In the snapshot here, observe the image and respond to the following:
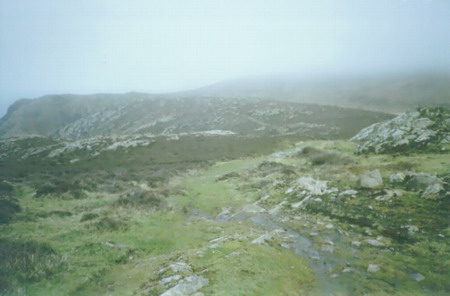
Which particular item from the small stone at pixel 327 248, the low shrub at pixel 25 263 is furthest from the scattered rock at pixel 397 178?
the low shrub at pixel 25 263

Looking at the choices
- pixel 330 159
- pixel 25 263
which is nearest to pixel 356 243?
pixel 25 263

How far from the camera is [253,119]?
6585 inches

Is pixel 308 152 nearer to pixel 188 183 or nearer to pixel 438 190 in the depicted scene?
pixel 188 183

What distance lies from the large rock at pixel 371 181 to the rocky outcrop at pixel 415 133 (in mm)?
13812

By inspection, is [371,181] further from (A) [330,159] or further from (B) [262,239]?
(A) [330,159]

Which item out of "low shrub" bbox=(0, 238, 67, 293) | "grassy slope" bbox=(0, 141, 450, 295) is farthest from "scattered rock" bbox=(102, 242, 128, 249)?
"low shrub" bbox=(0, 238, 67, 293)

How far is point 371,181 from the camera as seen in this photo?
2175 cm

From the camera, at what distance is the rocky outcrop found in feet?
109

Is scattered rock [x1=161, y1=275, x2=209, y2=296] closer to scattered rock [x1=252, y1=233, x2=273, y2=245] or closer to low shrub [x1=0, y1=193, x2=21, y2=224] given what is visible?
scattered rock [x1=252, y1=233, x2=273, y2=245]

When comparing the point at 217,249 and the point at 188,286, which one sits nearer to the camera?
Result: the point at 188,286

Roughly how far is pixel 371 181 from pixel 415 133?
1830 centimetres

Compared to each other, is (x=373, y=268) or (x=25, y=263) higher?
(x=25, y=263)

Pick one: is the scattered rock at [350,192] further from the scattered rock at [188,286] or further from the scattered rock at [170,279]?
the scattered rock at [170,279]

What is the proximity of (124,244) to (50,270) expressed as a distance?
393 centimetres
